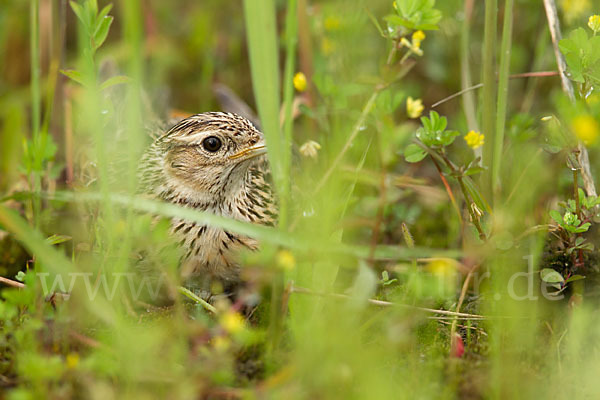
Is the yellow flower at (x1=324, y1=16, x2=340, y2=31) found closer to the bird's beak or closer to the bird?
the bird

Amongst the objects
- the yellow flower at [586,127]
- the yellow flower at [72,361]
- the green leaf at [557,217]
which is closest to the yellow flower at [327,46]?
the green leaf at [557,217]

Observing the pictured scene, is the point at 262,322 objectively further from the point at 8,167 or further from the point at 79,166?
the point at 8,167

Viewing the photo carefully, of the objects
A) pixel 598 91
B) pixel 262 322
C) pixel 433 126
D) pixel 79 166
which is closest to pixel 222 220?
pixel 262 322

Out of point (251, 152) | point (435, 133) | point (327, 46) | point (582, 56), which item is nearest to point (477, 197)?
point (435, 133)

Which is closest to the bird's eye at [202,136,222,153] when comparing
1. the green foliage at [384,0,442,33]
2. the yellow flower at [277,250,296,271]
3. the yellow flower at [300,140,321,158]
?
the yellow flower at [300,140,321,158]

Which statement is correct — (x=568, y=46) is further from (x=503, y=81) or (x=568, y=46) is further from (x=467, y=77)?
(x=467, y=77)

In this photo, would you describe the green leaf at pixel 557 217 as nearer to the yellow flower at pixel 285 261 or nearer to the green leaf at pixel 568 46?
the green leaf at pixel 568 46
